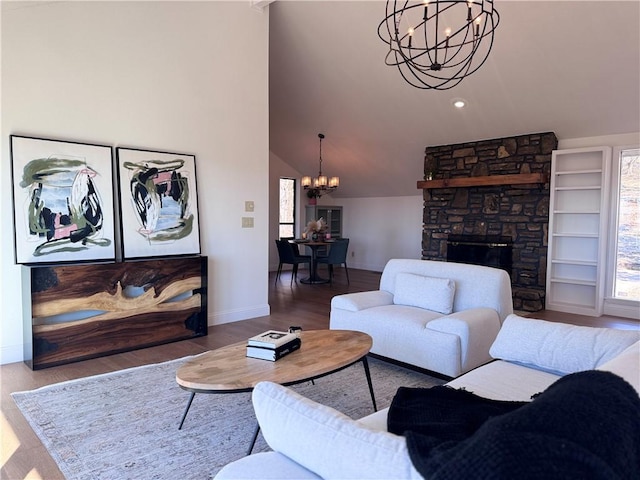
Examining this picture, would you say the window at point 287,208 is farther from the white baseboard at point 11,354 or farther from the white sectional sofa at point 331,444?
the white sectional sofa at point 331,444

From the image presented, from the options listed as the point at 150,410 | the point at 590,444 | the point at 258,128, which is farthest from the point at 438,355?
the point at 258,128

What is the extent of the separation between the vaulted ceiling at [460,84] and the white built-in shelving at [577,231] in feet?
1.42

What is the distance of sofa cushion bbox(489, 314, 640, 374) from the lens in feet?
6.81

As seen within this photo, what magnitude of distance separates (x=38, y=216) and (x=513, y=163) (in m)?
5.87

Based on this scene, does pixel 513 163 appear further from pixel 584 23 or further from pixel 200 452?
pixel 200 452

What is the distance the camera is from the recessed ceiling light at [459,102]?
577cm

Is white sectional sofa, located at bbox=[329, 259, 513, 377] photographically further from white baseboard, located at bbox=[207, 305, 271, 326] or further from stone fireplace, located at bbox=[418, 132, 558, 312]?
stone fireplace, located at bbox=[418, 132, 558, 312]

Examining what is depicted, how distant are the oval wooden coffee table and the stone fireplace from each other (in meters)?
4.30

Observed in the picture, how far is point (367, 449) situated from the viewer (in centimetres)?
92

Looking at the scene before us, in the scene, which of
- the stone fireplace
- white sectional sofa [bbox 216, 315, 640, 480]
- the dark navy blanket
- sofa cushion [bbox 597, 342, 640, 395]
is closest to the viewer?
the dark navy blanket

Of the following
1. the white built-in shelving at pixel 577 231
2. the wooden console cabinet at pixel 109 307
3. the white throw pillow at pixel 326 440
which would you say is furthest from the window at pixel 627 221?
the white throw pillow at pixel 326 440

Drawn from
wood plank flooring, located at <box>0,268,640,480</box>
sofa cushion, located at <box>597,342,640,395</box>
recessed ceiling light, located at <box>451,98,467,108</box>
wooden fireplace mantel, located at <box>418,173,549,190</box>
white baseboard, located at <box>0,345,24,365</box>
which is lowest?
wood plank flooring, located at <box>0,268,640,480</box>

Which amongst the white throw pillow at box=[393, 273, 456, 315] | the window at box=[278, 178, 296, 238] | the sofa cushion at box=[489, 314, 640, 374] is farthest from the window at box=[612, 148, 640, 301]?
the window at box=[278, 178, 296, 238]

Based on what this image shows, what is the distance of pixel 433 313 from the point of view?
3395mm
